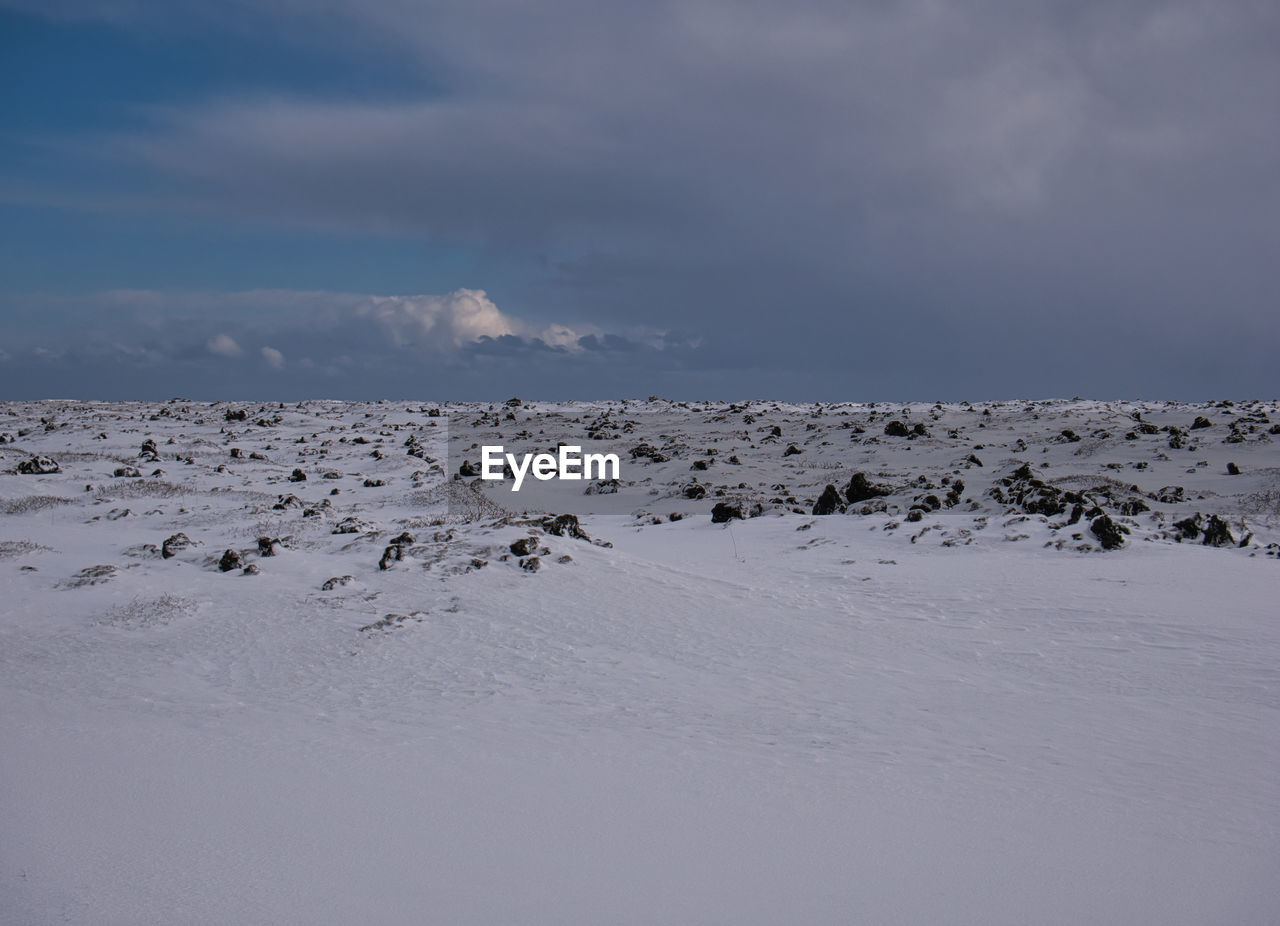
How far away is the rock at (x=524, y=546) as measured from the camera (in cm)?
977

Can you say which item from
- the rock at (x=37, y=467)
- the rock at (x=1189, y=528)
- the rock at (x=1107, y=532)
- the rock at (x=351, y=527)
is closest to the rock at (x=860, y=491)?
the rock at (x=1107, y=532)

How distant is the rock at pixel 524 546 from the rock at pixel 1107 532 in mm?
7071

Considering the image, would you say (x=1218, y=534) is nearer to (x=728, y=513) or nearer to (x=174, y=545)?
(x=728, y=513)

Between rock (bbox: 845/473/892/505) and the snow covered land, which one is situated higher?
rock (bbox: 845/473/892/505)

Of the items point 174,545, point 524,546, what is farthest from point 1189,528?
point 174,545

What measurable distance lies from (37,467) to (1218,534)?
20494mm

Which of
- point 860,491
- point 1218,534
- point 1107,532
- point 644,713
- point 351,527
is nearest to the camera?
point 644,713

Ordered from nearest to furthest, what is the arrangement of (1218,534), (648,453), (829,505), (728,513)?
(1218,534) → (728,513) → (829,505) → (648,453)

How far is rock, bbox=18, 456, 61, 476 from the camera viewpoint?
16.8 metres

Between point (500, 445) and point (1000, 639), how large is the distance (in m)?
21.1

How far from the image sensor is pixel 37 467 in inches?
666

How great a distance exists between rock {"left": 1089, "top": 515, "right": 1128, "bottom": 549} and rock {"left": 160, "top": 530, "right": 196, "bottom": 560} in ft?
37.6

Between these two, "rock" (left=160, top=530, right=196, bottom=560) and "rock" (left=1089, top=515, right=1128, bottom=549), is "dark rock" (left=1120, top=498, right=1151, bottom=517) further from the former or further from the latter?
"rock" (left=160, top=530, right=196, bottom=560)

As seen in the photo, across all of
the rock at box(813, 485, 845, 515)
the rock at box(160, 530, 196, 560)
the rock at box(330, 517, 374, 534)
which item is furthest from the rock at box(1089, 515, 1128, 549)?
the rock at box(160, 530, 196, 560)
